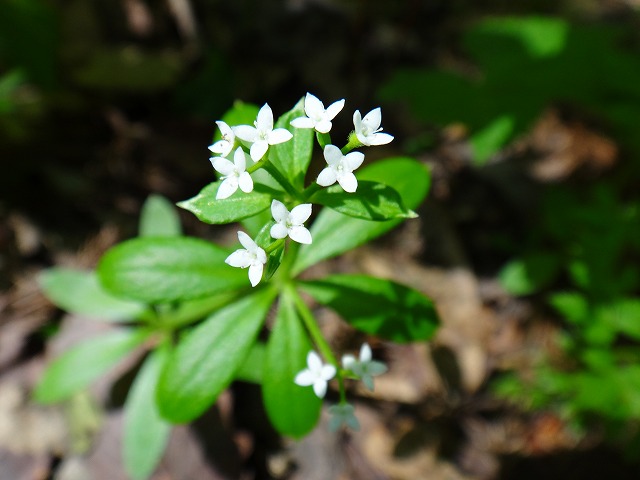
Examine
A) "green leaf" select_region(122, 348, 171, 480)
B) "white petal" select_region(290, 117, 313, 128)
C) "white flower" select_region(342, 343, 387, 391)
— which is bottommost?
"green leaf" select_region(122, 348, 171, 480)

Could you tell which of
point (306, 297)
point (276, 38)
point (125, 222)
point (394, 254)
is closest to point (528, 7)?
point (276, 38)

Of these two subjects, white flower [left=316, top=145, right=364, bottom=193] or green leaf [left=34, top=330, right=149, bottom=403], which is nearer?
white flower [left=316, top=145, right=364, bottom=193]

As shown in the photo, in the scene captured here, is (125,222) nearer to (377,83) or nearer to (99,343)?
(99,343)

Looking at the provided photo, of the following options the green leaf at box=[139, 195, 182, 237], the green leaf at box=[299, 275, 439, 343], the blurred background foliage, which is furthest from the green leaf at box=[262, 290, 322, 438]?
the blurred background foliage

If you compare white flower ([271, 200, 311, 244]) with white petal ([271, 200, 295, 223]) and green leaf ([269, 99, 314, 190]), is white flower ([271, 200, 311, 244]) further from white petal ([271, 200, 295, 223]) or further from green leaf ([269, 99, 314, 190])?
green leaf ([269, 99, 314, 190])

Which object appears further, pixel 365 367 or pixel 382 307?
pixel 382 307

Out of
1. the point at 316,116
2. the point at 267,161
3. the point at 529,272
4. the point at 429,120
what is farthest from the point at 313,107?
the point at 529,272

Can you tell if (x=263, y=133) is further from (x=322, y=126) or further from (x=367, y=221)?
(x=367, y=221)
